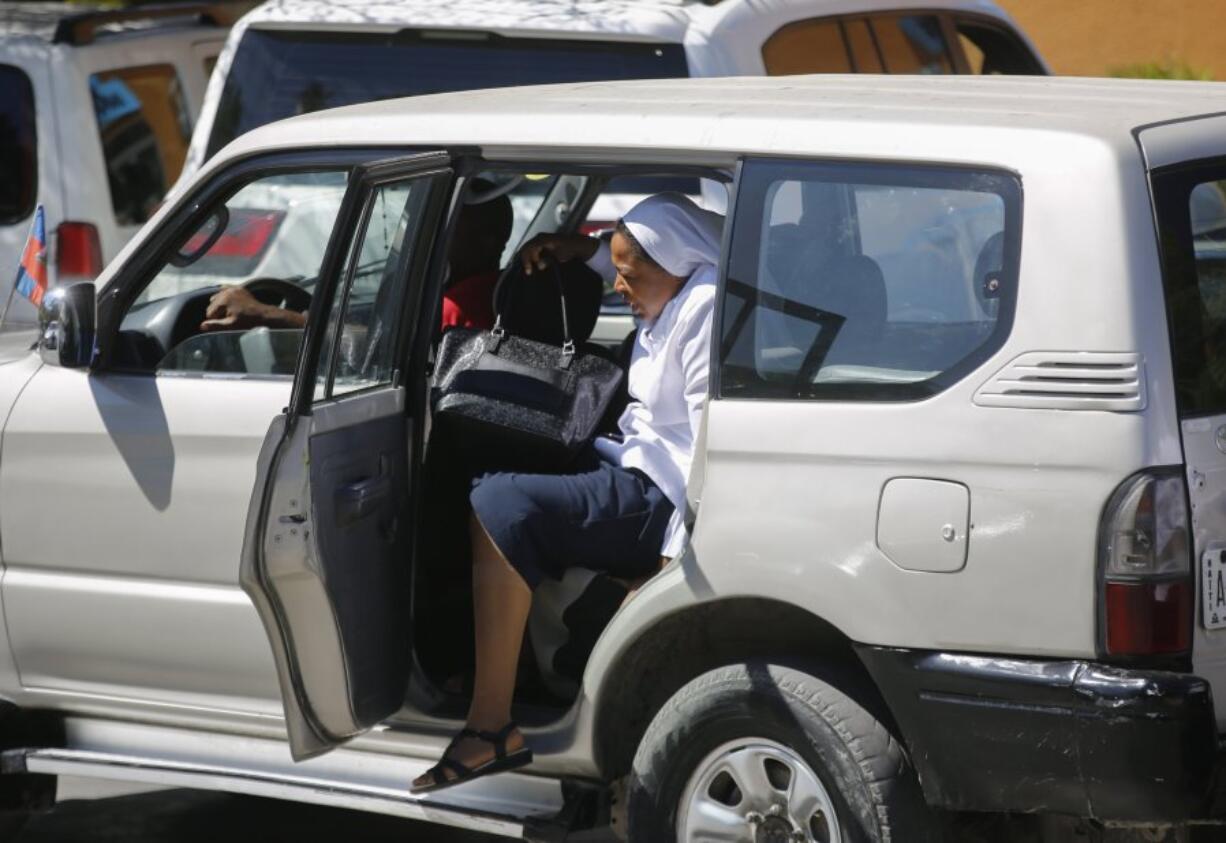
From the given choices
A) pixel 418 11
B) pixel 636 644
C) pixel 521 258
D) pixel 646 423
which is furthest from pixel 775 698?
pixel 418 11

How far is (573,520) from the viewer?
4523 mm

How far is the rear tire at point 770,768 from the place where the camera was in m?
3.94

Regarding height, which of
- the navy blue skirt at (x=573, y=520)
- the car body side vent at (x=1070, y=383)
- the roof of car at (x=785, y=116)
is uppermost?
the roof of car at (x=785, y=116)

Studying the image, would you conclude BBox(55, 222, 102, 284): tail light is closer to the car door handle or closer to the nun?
the car door handle

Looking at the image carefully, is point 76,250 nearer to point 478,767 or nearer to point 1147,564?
point 478,767

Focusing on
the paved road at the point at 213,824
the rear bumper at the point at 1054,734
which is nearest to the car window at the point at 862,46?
the paved road at the point at 213,824

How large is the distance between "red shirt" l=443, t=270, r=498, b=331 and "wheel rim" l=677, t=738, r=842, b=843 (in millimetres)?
1619

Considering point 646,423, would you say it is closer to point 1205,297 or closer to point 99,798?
point 1205,297

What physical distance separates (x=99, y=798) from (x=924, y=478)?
3281 millimetres

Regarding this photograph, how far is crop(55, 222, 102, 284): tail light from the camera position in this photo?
833cm

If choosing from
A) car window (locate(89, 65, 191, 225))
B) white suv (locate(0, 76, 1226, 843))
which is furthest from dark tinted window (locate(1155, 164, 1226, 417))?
car window (locate(89, 65, 191, 225))

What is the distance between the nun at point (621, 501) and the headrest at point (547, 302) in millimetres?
381

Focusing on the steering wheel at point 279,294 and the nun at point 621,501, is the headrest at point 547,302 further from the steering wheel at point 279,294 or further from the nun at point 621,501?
the steering wheel at point 279,294

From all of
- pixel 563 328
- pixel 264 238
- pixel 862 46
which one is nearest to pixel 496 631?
pixel 563 328
